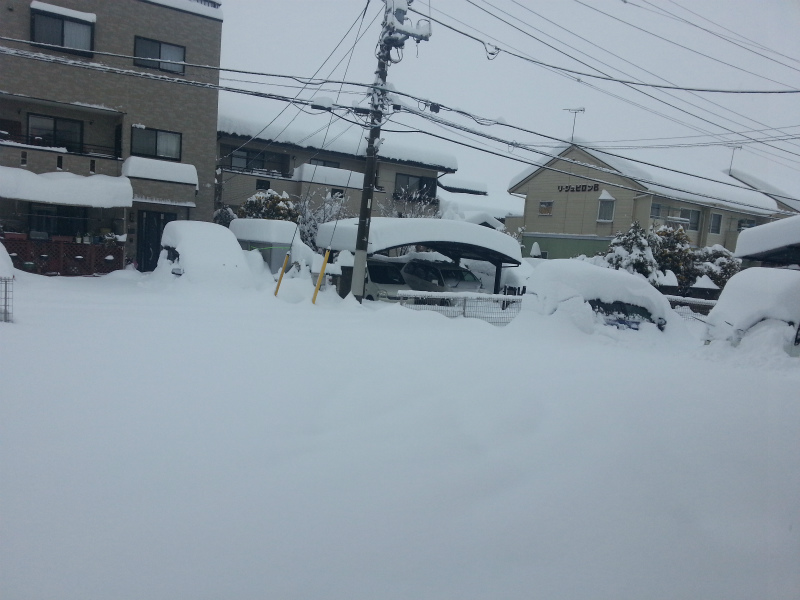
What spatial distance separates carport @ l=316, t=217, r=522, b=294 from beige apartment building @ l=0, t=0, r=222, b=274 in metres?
5.78

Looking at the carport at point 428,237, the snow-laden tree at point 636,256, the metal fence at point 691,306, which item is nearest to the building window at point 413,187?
the carport at point 428,237

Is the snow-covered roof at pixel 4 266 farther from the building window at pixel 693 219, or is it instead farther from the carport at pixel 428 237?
the building window at pixel 693 219

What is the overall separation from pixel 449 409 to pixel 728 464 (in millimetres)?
2312

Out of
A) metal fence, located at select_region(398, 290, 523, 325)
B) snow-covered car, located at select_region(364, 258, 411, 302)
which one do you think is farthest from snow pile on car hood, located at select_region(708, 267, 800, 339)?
snow-covered car, located at select_region(364, 258, 411, 302)

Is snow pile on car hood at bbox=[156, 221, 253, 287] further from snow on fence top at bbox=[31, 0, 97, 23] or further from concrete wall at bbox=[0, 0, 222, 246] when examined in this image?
snow on fence top at bbox=[31, 0, 97, 23]

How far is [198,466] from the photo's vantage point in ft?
12.1

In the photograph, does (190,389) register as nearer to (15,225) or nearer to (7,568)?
(7,568)

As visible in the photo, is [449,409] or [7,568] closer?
[7,568]

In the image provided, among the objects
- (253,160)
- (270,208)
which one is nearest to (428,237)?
(270,208)

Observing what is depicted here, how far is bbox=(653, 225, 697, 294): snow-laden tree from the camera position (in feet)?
61.0

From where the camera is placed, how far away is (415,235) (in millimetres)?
13859

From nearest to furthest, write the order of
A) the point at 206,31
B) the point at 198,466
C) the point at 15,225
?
the point at 198,466, the point at 15,225, the point at 206,31

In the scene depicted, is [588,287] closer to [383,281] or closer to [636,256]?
[383,281]

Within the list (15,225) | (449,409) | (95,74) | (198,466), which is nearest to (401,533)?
(198,466)
